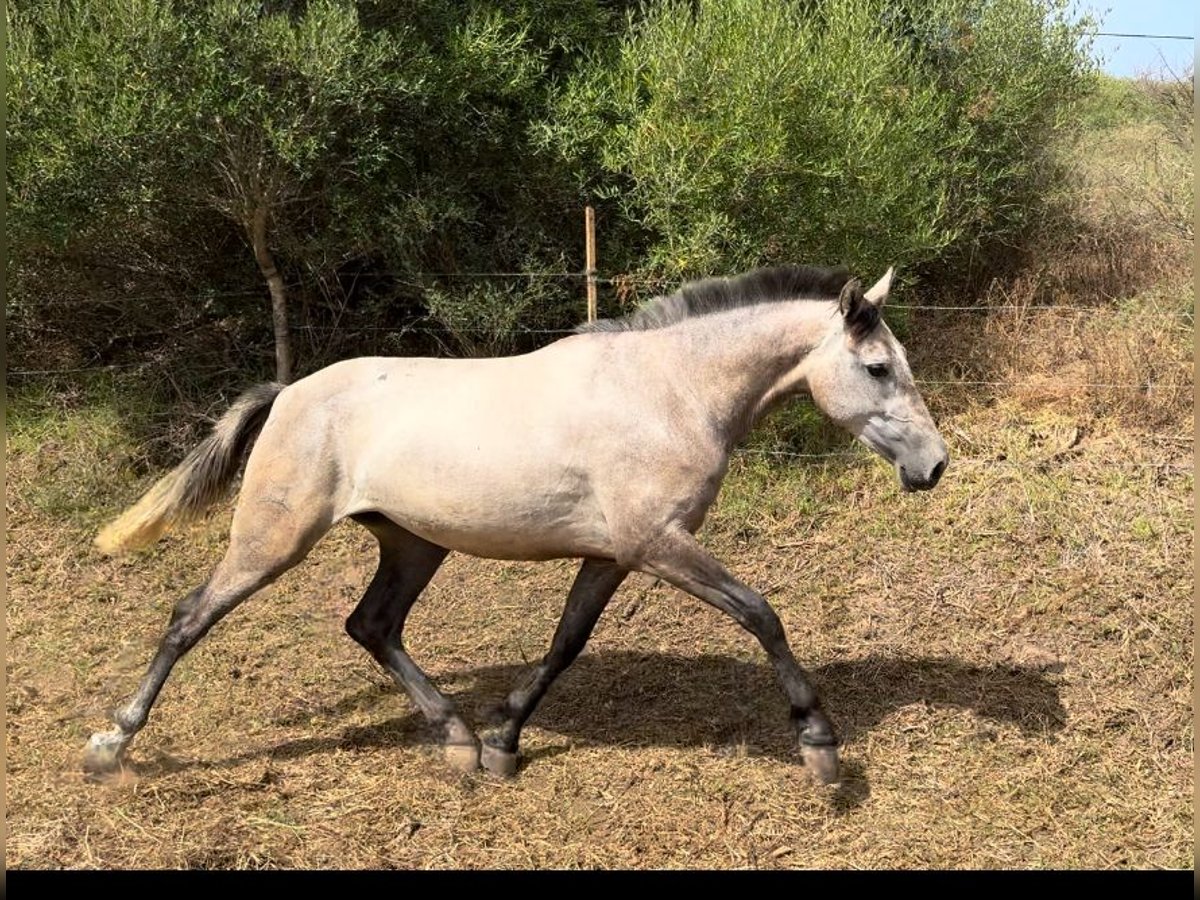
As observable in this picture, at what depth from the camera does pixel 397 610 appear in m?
5.08

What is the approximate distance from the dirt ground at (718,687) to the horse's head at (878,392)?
58.1 inches

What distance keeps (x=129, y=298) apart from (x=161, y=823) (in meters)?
6.65

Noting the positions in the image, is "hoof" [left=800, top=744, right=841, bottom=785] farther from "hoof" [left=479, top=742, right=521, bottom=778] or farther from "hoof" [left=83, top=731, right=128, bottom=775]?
"hoof" [left=83, top=731, right=128, bottom=775]

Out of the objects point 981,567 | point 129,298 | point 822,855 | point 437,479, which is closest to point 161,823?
point 437,479

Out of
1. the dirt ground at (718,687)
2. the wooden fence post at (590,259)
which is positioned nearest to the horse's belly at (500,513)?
the dirt ground at (718,687)

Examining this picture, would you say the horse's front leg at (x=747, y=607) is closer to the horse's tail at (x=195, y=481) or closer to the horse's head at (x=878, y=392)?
the horse's head at (x=878, y=392)

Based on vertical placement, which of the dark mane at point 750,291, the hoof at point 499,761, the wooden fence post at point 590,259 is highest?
the dark mane at point 750,291

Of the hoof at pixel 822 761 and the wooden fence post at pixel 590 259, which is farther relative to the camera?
the wooden fence post at pixel 590 259

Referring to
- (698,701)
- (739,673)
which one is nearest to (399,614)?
(698,701)

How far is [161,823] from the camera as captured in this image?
13.7 ft

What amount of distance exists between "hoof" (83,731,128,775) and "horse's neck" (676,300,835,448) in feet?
9.73

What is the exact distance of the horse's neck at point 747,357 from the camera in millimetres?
4520

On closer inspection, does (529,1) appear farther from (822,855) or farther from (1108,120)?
(1108,120)

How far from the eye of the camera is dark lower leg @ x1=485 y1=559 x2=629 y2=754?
15.5 feet
